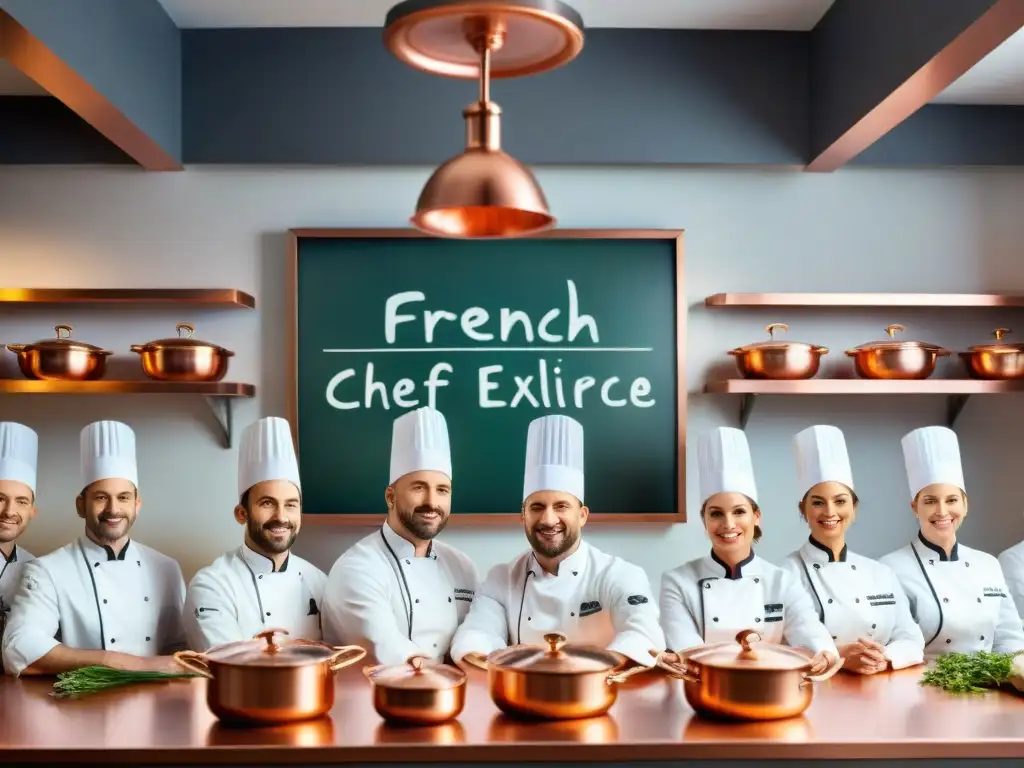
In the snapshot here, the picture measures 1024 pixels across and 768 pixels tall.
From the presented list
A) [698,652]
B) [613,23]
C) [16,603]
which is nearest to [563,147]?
[613,23]

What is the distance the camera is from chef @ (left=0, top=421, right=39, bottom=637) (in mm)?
2713

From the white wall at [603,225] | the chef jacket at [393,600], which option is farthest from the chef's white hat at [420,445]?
the white wall at [603,225]

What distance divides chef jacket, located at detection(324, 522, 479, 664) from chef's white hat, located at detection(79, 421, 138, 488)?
68 centimetres

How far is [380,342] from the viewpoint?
3.23m

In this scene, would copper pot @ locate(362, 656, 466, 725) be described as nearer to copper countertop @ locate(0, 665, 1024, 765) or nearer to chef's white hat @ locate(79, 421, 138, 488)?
copper countertop @ locate(0, 665, 1024, 765)

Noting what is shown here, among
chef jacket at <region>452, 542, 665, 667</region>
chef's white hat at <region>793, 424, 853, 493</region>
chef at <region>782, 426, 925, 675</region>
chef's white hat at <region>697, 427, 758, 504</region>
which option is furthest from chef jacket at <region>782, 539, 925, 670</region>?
chef jacket at <region>452, 542, 665, 667</region>

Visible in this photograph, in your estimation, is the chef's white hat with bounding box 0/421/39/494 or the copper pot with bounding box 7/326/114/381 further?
the copper pot with bounding box 7/326/114/381

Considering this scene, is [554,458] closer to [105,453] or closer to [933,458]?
[933,458]

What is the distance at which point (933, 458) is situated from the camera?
2.79 meters

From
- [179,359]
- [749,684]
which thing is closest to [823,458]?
[749,684]

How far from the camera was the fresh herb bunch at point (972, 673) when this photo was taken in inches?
83.5

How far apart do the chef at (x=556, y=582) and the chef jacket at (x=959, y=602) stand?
0.84 meters

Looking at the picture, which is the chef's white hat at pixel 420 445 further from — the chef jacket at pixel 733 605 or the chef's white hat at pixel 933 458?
the chef's white hat at pixel 933 458

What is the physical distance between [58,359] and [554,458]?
1.59m
